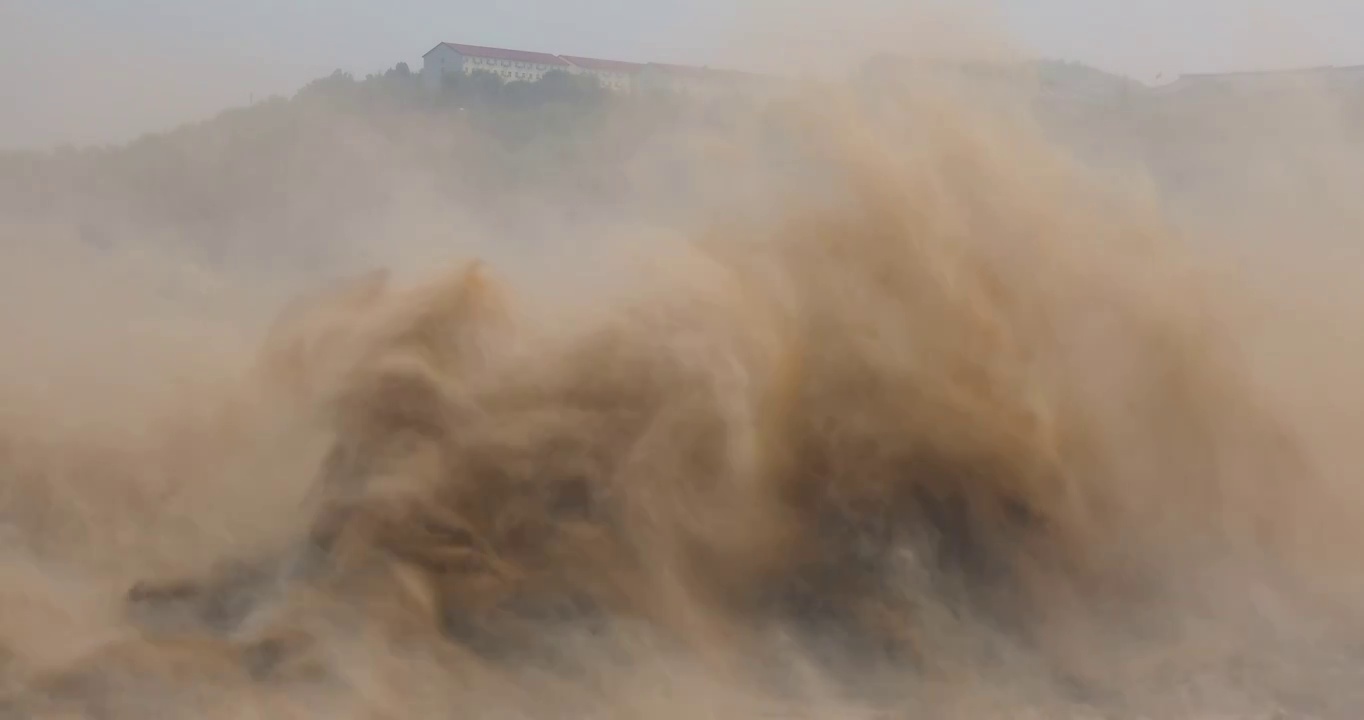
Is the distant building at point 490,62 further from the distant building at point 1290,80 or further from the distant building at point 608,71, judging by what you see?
the distant building at point 1290,80

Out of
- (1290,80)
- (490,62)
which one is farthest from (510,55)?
(1290,80)

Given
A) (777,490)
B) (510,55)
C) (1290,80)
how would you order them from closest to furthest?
(777,490), (1290,80), (510,55)

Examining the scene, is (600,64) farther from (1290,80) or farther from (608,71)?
(1290,80)

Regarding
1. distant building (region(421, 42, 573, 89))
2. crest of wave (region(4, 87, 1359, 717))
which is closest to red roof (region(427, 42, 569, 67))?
distant building (region(421, 42, 573, 89))

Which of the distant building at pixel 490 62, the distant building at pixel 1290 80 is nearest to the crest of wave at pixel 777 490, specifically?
the distant building at pixel 1290 80

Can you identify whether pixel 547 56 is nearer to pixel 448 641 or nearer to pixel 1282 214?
pixel 1282 214

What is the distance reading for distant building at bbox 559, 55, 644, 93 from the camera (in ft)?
51.5

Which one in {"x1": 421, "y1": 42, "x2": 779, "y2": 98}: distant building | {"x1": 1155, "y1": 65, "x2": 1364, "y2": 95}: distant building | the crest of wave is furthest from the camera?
{"x1": 421, "y1": 42, "x2": 779, "y2": 98}: distant building

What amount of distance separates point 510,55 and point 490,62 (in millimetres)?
397

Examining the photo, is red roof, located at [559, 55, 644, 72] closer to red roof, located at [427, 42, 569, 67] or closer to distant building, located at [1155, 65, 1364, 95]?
red roof, located at [427, 42, 569, 67]

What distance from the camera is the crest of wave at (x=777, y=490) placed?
5918mm

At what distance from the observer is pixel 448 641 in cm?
609

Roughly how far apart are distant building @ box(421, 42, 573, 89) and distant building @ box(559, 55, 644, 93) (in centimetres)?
Answer: 13

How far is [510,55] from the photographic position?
1585 cm
